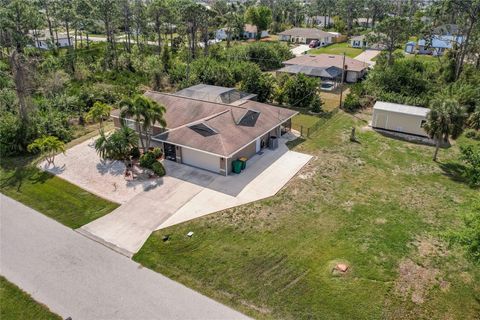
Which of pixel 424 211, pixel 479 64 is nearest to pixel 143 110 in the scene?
pixel 424 211

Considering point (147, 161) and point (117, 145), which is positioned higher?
point (117, 145)

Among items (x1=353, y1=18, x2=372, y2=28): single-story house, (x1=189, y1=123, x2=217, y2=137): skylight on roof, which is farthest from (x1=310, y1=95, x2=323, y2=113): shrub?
(x1=353, y1=18, x2=372, y2=28): single-story house

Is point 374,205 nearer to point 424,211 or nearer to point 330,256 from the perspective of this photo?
point 424,211

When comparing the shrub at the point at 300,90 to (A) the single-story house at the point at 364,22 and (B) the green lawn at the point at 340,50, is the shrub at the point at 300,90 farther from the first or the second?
(A) the single-story house at the point at 364,22

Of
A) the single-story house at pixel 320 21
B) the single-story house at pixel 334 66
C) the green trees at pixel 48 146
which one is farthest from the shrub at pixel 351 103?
the single-story house at pixel 320 21

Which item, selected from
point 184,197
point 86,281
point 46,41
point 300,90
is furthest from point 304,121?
point 46,41

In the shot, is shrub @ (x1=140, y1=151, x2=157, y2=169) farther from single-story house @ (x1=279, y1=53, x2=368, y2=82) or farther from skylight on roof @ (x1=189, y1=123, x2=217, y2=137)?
single-story house @ (x1=279, y1=53, x2=368, y2=82)

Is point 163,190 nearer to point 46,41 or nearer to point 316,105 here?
point 316,105
